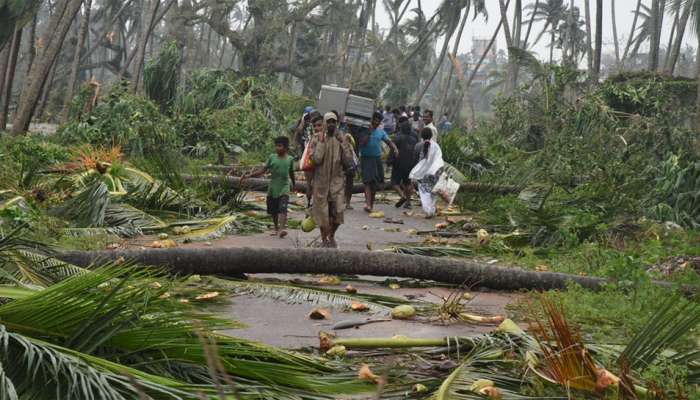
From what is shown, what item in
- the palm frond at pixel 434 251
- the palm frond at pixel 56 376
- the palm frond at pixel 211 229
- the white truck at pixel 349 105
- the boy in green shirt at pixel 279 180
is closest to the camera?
the palm frond at pixel 56 376

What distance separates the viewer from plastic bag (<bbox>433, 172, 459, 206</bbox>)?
14438 millimetres

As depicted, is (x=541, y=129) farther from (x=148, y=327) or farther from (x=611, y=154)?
(x=148, y=327)

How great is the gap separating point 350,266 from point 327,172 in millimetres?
2303

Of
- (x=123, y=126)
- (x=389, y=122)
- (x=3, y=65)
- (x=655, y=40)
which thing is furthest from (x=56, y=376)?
(x=655, y=40)

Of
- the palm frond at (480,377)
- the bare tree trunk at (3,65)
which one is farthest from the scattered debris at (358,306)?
the bare tree trunk at (3,65)

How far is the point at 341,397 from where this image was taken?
4.55 m

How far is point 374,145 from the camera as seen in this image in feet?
49.9

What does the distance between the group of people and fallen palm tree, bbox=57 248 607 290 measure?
7.12 feet

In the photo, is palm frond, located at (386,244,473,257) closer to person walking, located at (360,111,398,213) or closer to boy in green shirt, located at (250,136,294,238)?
boy in green shirt, located at (250,136,294,238)

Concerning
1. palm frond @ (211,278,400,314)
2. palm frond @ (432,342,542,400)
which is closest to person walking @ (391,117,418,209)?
palm frond @ (211,278,400,314)

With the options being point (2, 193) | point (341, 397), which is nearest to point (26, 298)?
point (341, 397)

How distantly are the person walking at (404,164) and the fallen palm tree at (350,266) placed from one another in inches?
302

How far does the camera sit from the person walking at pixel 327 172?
10.1 meters

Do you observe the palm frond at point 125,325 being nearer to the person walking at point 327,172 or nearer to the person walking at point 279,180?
the person walking at point 327,172
